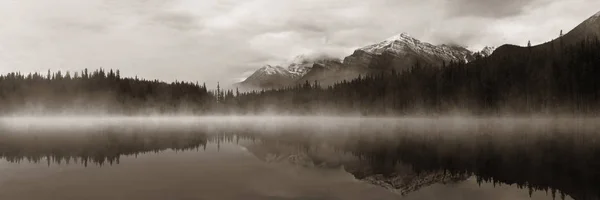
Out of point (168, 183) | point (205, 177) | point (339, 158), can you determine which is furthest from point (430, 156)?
point (168, 183)

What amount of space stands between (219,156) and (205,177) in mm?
10897

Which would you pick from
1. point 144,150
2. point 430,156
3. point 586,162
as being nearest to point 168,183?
point 144,150

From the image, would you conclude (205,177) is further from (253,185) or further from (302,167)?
(302,167)

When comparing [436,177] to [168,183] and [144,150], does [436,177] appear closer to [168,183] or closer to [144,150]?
[168,183]

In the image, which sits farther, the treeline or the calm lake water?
the treeline

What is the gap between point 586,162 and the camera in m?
28.4

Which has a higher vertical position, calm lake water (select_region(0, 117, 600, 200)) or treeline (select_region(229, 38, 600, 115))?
treeline (select_region(229, 38, 600, 115))

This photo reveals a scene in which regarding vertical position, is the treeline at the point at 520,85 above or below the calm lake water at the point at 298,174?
above

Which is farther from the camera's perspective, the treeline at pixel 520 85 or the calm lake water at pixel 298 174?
the treeline at pixel 520 85

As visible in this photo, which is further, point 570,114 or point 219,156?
point 570,114

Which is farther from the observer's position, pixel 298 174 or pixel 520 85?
pixel 520 85

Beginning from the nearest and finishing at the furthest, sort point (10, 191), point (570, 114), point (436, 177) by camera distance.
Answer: point (10, 191), point (436, 177), point (570, 114)

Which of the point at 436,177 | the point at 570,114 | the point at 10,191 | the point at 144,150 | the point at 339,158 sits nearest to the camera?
the point at 10,191

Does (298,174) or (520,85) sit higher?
(520,85)
